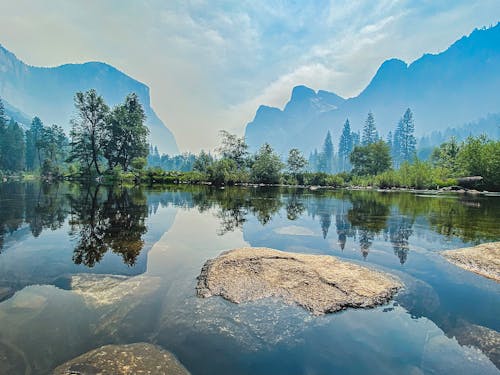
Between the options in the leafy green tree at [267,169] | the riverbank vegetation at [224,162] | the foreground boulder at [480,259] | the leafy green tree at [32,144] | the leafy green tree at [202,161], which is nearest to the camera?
the foreground boulder at [480,259]

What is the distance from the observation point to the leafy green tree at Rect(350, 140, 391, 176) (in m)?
72.2

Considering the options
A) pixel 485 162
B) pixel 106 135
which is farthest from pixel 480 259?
pixel 106 135

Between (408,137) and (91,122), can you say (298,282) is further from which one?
(408,137)

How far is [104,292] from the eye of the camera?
231 inches

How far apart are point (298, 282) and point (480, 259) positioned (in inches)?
245

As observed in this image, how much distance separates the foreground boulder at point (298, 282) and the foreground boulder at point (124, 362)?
201cm

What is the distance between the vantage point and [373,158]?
7262 cm

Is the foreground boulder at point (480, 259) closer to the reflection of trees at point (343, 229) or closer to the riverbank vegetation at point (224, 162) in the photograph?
the reflection of trees at point (343, 229)

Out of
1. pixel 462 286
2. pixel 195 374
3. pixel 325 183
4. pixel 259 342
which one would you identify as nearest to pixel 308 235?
pixel 462 286

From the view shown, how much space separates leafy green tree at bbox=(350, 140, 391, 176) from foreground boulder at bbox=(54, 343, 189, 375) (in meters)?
76.7

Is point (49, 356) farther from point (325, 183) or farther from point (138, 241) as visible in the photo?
point (325, 183)

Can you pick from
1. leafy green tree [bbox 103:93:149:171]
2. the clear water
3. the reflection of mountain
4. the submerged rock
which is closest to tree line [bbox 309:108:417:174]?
leafy green tree [bbox 103:93:149:171]

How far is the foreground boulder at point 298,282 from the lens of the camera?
5.79 m

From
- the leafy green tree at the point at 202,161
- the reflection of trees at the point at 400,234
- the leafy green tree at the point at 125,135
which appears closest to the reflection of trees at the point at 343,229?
the reflection of trees at the point at 400,234
